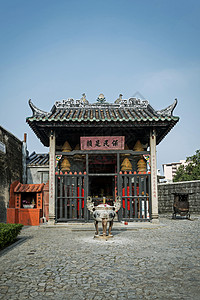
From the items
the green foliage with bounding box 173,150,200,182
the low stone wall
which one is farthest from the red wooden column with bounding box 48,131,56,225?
the green foliage with bounding box 173,150,200,182

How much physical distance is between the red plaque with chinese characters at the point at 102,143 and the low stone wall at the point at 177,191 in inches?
345

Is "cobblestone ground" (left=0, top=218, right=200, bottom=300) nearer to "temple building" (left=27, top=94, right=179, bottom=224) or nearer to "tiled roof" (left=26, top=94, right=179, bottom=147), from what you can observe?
"temple building" (left=27, top=94, right=179, bottom=224)

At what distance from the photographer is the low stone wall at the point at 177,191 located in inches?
726

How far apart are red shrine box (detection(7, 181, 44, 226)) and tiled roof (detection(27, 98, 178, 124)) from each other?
372 cm

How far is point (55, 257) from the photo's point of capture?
583cm

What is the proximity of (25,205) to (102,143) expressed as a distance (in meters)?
4.97

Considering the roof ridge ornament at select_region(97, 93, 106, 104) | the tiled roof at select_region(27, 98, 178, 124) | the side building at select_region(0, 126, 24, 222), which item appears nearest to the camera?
the tiled roof at select_region(27, 98, 178, 124)

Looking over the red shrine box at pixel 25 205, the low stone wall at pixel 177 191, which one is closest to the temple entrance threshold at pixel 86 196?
the red shrine box at pixel 25 205

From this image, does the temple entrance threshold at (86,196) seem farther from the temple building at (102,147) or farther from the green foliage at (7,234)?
the green foliage at (7,234)

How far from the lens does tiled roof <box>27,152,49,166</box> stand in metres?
18.4

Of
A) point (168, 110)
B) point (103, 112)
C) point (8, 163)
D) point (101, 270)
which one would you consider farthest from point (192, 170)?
point (101, 270)

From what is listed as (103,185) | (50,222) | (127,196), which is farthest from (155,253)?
(103,185)

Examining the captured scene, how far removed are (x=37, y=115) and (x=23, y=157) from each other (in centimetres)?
639

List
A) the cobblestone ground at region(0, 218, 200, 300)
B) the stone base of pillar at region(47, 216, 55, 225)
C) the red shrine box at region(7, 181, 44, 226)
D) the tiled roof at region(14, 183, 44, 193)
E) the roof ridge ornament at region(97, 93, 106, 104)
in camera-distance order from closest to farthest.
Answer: the cobblestone ground at region(0, 218, 200, 300), the stone base of pillar at region(47, 216, 55, 225), the red shrine box at region(7, 181, 44, 226), the tiled roof at region(14, 183, 44, 193), the roof ridge ornament at region(97, 93, 106, 104)
